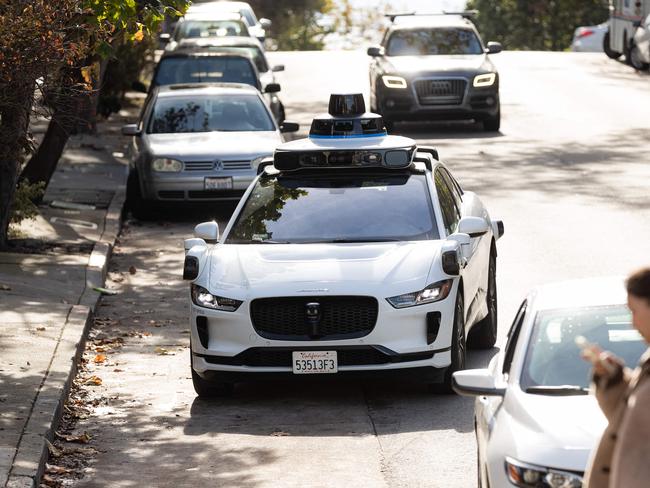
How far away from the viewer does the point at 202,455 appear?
9641 mm

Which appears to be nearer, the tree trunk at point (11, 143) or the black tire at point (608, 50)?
the tree trunk at point (11, 143)

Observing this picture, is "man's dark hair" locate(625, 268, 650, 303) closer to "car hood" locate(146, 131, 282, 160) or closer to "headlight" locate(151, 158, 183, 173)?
"car hood" locate(146, 131, 282, 160)

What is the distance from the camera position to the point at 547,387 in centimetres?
689

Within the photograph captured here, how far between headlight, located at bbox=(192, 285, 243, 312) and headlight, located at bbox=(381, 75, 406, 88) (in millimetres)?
17262

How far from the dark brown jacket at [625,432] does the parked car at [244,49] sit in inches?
880

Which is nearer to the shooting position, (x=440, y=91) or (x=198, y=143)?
(x=198, y=143)

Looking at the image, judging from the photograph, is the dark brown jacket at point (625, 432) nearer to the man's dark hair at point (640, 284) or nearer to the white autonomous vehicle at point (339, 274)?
the man's dark hair at point (640, 284)

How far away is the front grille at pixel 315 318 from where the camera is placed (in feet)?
→ 34.7

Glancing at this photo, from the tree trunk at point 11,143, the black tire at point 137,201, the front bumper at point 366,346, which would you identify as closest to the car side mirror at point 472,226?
the front bumper at point 366,346

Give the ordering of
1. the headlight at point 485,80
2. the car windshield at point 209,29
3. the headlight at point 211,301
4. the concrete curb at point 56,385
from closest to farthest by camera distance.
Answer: the concrete curb at point 56,385, the headlight at point 211,301, the headlight at point 485,80, the car windshield at point 209,29

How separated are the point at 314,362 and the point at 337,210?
160cm

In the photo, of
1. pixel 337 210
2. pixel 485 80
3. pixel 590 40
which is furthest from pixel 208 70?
pixel 590 40

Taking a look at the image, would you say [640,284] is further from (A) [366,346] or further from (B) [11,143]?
(B) [11,143]

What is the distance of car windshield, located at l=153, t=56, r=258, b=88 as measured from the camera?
25844mm
